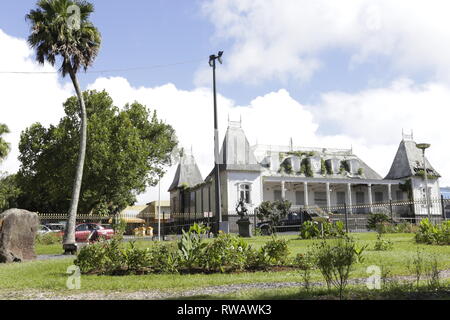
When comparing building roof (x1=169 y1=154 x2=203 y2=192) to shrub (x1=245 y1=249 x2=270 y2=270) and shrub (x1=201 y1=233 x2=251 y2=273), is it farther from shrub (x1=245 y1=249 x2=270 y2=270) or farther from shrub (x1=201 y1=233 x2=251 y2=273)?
shrub (x1=201 y1=233 x2=251 y2=273)

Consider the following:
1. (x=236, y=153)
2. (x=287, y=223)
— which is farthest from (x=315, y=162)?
(x=287, y=223)

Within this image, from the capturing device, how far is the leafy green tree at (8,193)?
143 feet

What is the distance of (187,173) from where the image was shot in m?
51.5

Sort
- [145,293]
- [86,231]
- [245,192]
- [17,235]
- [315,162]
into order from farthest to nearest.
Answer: [315,162], [245,192], [86,231], [17,235], [145,293]

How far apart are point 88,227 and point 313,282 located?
886 inches

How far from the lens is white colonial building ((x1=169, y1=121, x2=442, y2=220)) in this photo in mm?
37562

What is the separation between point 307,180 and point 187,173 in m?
16.1

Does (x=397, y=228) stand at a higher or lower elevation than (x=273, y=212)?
lower

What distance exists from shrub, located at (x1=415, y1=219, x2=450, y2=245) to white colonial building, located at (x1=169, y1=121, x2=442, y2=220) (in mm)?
20350

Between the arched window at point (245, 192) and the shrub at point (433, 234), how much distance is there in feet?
67.7

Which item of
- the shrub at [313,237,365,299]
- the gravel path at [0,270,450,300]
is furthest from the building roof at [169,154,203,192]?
the shrub at [313,237,365,299]

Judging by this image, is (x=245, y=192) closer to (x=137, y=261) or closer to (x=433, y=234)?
(x=433, y=234)
